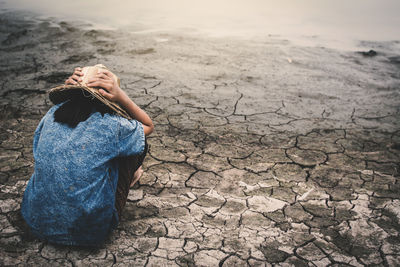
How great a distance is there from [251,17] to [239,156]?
6.13m

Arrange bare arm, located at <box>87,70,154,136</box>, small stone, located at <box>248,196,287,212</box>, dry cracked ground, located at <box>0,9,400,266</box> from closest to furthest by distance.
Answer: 1. bare arm, located at <box>87,70,154,136</box>
2. dry cracked ground, located at <box>0,9,400,266</box>
3. small stone, located at <box>248,196,287,212</box>

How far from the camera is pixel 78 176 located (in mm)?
1565

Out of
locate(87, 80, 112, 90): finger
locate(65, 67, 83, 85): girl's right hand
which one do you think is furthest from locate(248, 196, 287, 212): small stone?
locate(65, 67, 83, 85): girl's right hand

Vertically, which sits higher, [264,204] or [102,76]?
[102,76]

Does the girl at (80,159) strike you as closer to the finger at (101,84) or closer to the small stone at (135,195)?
the finger at (101,84)

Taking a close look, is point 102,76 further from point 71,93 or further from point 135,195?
point 135,195

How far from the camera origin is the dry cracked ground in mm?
1787

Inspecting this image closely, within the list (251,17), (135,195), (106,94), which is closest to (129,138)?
(106,94)

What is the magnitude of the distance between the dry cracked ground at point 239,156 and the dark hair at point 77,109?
70 centimetres

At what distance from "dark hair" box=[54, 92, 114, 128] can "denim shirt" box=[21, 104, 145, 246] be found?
2 cm

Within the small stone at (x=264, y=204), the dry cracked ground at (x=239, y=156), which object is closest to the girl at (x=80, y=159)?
the dry cracked ground at (x=239, y=156)

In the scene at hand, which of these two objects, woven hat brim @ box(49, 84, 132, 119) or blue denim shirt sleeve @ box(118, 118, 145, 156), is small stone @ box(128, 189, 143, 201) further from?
woven hat brim @ box(49, 84, 132, 119)

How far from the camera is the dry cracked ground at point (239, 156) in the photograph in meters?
1.79

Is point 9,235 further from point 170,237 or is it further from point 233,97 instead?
point 233,97
